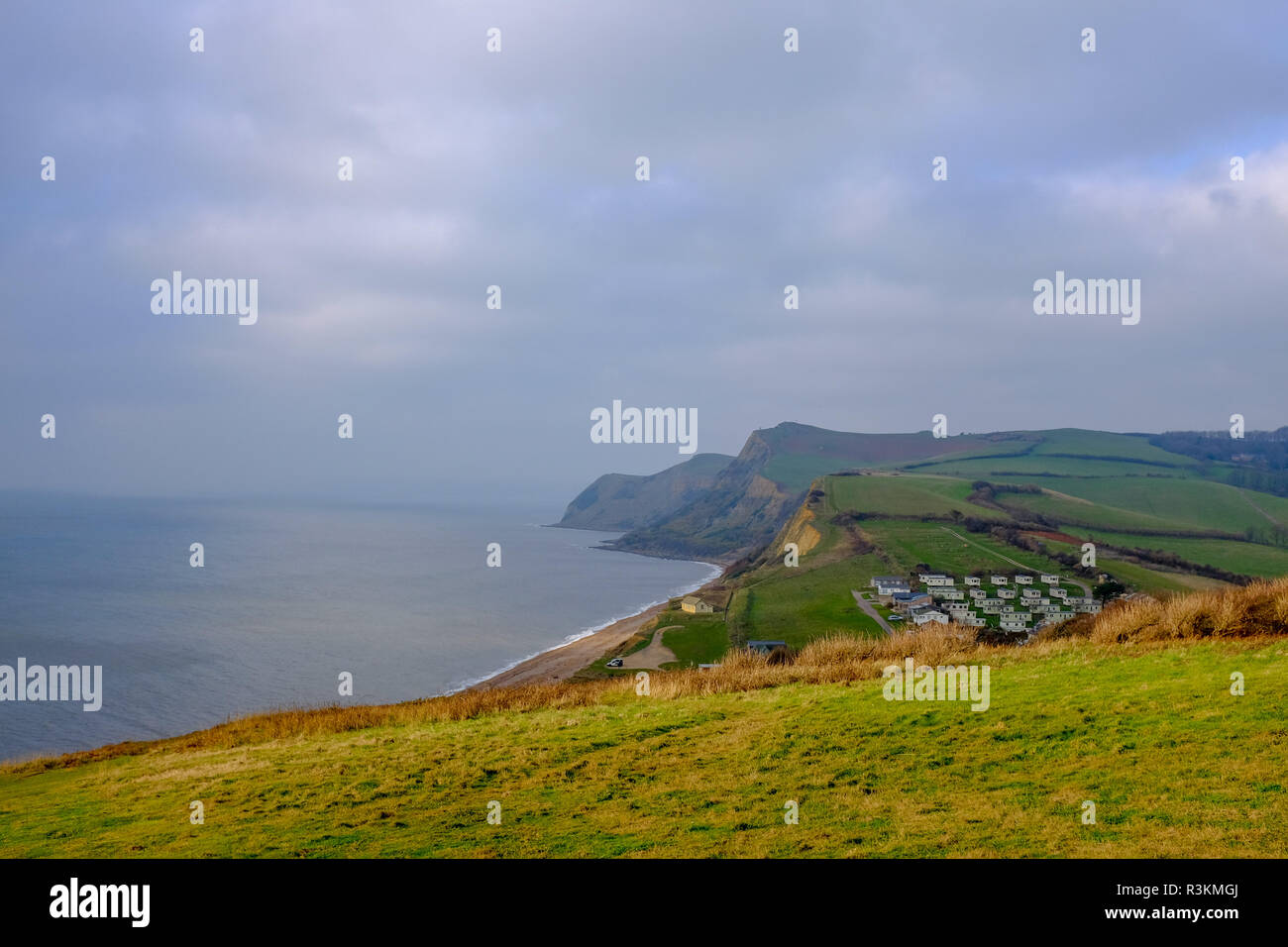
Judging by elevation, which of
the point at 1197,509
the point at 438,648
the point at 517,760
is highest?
the point at 1197,509

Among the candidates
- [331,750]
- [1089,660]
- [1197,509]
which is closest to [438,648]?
[331,750]

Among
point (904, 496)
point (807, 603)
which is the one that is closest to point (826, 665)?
point (807, 603)

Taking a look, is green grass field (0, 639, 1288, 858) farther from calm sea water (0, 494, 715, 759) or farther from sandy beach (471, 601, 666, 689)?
sandy beach (471, 601, 666, 689)

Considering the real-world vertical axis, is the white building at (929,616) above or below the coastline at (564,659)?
above

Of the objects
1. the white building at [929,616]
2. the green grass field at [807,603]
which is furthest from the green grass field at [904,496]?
the white building at [929,616]

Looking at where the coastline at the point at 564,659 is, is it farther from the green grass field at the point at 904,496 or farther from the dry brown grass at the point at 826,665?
the green grass field at the point at 904,496

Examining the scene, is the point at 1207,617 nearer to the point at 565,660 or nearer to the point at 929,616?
the point at 929,616

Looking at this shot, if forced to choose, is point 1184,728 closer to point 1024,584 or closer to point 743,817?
point 743,817
